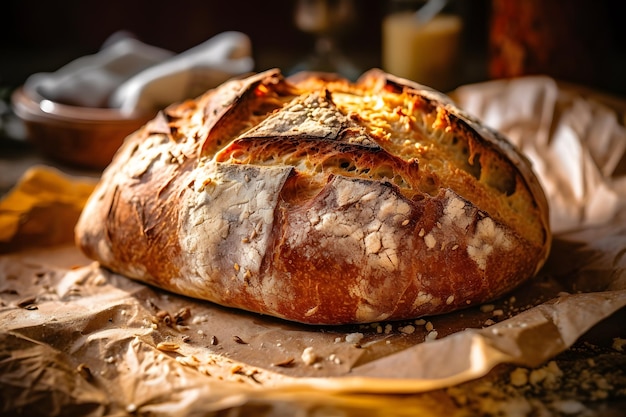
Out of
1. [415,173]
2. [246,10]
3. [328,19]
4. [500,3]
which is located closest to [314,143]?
[415,173]

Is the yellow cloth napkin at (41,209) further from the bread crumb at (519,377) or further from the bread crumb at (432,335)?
the bread crumb at (519,377)

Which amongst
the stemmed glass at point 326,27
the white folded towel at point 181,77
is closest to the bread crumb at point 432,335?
the white folded towel at point 181,77

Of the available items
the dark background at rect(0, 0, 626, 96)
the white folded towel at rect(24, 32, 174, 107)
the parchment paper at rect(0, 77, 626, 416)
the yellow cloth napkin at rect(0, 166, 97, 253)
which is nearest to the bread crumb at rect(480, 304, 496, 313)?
the parchment paper at rect(0, 77, 626, 416)

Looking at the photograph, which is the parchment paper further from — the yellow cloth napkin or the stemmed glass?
the stemmed glass

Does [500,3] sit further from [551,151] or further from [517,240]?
[517,240]

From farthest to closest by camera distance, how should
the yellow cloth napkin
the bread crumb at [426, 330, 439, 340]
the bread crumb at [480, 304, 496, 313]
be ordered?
the yellow cloth napkin, the bread crumb at [480, 304, 496, 313], the bread crumb at [426, 330, 439, 340]

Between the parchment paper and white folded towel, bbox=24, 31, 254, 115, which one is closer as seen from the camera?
the parchment paper
